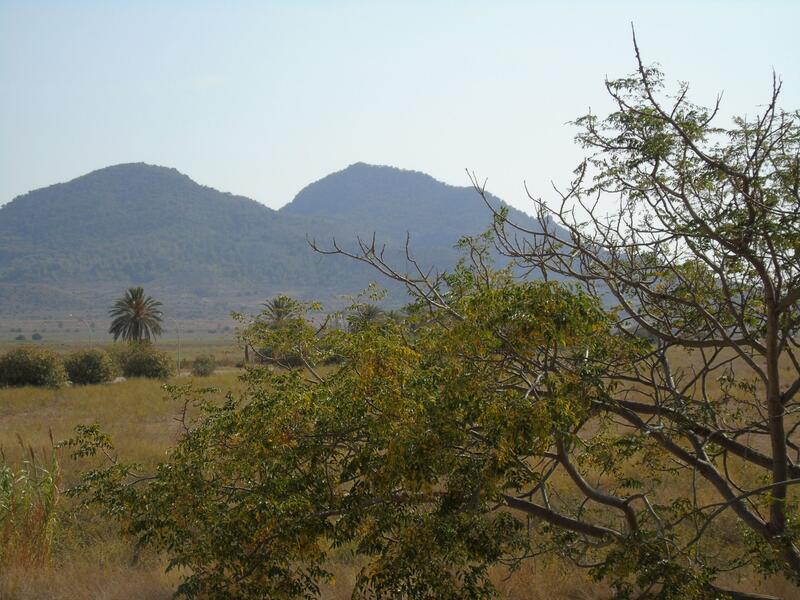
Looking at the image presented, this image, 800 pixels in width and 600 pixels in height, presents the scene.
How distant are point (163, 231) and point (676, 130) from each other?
7915 inches

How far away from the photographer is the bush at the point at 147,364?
132 ft

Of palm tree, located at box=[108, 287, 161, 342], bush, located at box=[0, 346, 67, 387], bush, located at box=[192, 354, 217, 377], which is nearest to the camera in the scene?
bush, located at box=[0, 346, 67, 387]

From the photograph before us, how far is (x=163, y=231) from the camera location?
198 metres

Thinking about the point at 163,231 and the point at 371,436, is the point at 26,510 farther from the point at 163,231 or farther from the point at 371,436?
the point at 163,231

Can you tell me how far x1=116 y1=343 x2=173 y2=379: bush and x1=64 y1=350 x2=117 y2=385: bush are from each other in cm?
210

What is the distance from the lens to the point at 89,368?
3781cm

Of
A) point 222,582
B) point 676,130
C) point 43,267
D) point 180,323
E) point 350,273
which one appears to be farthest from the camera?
point 43,267

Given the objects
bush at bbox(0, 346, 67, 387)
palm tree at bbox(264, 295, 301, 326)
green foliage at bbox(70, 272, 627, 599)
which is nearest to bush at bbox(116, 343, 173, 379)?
bush at bbox(0, 346, 67, 387)

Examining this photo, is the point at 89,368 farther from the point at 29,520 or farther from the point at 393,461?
the point at 393,461

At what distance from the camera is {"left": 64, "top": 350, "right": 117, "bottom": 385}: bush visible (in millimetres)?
37844

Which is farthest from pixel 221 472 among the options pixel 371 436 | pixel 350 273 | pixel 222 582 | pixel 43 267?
pixel 43 267

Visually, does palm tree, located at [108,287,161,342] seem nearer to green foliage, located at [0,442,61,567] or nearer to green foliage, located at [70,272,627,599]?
green foliage, located at [0,442,61,567]

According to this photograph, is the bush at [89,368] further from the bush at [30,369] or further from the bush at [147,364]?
the bush at [30,369]

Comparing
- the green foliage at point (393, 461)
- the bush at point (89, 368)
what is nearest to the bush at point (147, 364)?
the bush at point (89, 368)
